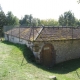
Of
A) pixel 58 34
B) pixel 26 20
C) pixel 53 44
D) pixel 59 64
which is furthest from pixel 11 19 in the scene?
pixel 59 64

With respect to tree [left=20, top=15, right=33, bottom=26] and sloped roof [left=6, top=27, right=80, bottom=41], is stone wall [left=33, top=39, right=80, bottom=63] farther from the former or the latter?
tree [left=20, top=15, right=33, bottom=26]

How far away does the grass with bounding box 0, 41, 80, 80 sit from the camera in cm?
1191

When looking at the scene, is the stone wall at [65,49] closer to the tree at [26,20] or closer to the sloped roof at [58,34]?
the sloped roof at [58,34]

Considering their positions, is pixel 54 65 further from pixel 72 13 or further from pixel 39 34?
pixel 72 13

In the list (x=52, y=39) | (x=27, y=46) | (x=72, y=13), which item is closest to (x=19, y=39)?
(x=27, y=46)

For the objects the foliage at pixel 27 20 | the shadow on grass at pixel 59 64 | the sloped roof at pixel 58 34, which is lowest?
the shadow on grass at pixel 59 64

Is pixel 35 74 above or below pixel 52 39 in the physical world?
below

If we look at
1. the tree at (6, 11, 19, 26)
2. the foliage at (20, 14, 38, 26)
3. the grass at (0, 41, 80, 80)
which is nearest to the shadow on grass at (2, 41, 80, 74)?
the grass at (0, 41, 80, 80)

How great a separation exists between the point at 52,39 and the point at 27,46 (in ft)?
10.1

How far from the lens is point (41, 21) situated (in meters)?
64.4

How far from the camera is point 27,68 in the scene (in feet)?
47.4

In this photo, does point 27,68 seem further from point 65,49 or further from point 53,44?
point 65,49

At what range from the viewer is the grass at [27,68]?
11.9 meters

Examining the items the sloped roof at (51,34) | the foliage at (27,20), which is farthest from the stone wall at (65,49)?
the foliage at (27,20)
